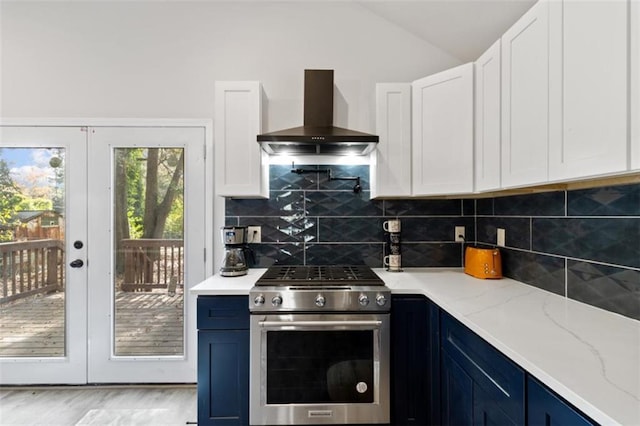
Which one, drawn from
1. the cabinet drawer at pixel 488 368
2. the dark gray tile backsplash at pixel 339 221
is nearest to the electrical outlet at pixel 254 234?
the dark gray tile backsplash at pixel 339 221

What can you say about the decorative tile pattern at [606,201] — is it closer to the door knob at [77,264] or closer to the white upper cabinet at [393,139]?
the white upper cabinet at [393,139]

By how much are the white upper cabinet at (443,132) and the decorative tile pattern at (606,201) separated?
19.5 inches

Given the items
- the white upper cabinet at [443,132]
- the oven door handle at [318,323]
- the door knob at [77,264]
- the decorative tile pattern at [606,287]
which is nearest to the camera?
the decorative tile pattern at [606,287]

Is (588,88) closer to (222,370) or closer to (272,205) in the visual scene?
(272,205)

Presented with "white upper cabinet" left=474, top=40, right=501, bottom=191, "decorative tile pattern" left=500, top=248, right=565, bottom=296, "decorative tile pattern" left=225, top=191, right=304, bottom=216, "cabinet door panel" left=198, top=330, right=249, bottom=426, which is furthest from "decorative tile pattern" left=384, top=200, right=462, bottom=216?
"cabinet door panel" left=198, top=330, right=249, bottom=426

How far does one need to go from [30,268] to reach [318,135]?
252cm

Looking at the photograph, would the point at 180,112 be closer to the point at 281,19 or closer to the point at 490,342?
the point at 281,19

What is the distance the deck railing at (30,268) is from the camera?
232cm

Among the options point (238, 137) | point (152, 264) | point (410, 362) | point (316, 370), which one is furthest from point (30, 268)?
point (410, 362)

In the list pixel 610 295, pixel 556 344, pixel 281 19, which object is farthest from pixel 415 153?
pixel 281 19

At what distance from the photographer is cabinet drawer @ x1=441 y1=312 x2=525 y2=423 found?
0.94 metres

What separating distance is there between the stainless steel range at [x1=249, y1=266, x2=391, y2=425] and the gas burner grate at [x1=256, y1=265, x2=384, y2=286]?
0.12 metres

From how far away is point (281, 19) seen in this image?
2348 mm

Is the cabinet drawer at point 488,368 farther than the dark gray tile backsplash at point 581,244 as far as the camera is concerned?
No
